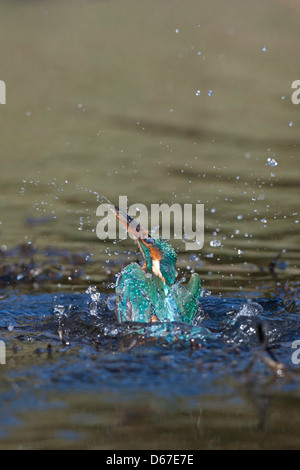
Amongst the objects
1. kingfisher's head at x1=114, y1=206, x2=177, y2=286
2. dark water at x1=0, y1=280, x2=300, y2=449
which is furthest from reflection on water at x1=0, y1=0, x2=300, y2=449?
kingfisher's head at x1=114, y1=206, x2=177, y2=286

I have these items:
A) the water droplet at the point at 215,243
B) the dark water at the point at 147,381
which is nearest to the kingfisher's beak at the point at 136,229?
the dark water at the point at 147,381

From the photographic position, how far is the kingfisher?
16.4 feet

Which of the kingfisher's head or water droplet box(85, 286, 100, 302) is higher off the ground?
the kingfisher's head

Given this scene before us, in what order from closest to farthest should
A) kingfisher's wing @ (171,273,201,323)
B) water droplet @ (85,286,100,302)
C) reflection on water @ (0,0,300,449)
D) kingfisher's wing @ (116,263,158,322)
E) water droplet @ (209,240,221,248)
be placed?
1. reflection on water @ (0,0,300,449)
2. kingfisher's wing @ (116,263,158,322)
3. kingfisher's wing @ (171,273,201,323)
4. water droplet @ (85,286,100,302)
5. water droplet @ (209,240,221,248)

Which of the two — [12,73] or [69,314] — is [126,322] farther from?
[12,73]

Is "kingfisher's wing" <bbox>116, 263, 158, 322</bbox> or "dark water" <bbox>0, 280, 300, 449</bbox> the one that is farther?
"kingfisher's wing" <bbox>116, 263, 158, 322</bbox>

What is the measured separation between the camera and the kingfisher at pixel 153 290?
16.4 ft

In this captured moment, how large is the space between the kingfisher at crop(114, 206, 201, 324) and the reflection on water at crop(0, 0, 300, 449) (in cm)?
16

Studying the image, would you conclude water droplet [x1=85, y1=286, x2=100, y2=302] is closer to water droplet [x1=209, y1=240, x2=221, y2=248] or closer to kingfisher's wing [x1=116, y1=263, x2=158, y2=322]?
kingfisher's wing [x1=116, y1=263, x2=158, y2=322]

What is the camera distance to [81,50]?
1252 cm

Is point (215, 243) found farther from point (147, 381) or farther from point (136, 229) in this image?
point (147, 381)

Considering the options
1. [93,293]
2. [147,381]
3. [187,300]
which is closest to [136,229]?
[187,300]
